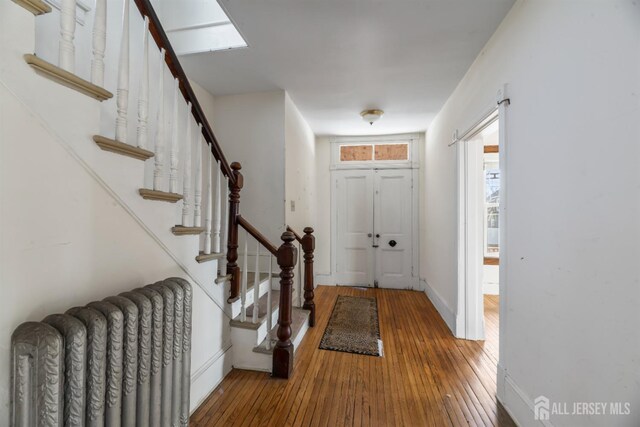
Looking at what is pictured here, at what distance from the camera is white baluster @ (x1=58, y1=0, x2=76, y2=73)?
927 mm

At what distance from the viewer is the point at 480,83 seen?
6.83 feet

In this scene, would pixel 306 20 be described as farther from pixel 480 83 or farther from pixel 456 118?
pixel 456 118

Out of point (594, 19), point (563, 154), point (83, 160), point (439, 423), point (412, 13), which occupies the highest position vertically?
point (412, 13)

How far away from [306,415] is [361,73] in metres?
2.79

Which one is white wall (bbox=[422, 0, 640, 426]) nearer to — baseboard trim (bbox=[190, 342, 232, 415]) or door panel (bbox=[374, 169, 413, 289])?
baseboard trim (bbox=[190, 342, 232, 415])

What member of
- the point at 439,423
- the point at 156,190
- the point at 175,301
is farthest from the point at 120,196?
the point at 439,423

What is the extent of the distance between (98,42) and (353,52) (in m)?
1.73

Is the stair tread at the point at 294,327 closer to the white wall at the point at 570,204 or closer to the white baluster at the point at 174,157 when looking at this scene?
the white baluster at the point at 174,157

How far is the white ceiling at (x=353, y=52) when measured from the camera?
1.66 metres

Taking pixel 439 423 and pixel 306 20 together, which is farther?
pixel 306 20

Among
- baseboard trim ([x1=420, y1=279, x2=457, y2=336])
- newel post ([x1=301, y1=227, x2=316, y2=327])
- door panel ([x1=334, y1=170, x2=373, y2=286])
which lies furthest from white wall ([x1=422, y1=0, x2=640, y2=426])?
door panel ([x1=334, y1=170, x2=373, y2=286])

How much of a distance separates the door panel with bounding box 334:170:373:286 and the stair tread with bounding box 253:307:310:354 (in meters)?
1.76

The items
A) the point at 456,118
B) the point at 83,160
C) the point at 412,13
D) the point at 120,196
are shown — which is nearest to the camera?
the point at 83,160

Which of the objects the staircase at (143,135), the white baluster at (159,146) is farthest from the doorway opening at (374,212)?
the white baluster at (159,146)
